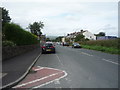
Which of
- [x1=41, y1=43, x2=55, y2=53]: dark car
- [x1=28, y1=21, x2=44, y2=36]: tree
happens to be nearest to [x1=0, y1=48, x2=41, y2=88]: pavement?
[x1=41, y1=43, x2=55, y2=53]: dark car

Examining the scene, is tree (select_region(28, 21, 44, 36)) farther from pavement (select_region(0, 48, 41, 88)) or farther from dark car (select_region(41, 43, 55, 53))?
pavement (select_region(0, 48, 41, 88))

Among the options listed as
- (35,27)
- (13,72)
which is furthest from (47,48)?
(35,27)

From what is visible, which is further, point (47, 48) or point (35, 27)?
point (35, 27)

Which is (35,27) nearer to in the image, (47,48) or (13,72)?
(47,48)

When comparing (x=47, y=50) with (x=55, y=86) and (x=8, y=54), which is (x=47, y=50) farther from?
(x=55, y=86)

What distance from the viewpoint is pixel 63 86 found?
5535 millimetres

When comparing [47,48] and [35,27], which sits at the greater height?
[35,27]

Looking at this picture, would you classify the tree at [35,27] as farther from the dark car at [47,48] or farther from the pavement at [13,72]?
the pavement at [13,72]

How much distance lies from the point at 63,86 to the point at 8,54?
9249 millimetres

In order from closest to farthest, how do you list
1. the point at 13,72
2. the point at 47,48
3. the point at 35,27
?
the point at 13,72 < the point at 47,48 < the point at 35,27

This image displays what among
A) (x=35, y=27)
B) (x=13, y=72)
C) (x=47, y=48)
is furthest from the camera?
(x=35, y=27)

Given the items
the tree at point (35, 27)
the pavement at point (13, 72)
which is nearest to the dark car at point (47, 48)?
the pavement at point (13, 72)

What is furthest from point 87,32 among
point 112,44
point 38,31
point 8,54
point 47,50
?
point 8,54

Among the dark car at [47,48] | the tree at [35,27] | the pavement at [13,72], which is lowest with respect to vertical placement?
the pavement at [13,72]
